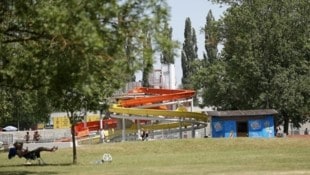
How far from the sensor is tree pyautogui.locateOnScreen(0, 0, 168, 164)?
53.2 ft

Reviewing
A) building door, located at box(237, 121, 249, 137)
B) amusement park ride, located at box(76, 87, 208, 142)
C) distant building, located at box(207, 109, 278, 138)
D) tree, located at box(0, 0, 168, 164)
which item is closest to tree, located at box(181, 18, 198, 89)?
amusement park ride, located at box(76, 87, 208, 142)

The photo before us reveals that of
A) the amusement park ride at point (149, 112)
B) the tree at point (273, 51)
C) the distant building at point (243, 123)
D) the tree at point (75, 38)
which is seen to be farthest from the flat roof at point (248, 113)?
the tree at point (75, 38)

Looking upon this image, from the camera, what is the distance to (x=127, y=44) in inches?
712

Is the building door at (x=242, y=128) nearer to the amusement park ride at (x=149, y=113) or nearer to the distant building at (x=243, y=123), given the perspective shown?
the distant building at (x=243, y=123)

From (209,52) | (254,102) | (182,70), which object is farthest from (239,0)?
(182,70)

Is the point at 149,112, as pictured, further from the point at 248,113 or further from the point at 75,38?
the point at 75,38

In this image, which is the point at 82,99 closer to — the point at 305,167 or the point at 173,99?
the point at 305,167

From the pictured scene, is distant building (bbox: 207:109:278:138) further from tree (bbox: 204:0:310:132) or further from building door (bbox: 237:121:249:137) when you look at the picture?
tree (bbox: 204:0:310:132)

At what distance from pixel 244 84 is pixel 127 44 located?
4639cm

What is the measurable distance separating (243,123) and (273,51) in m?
9.49

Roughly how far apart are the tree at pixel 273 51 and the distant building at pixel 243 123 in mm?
6249

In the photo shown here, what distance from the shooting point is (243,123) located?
184 ft

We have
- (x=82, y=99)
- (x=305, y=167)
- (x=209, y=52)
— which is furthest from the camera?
(x=209, y=52)

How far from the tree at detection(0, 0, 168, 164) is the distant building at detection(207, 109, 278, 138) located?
34.2 m
